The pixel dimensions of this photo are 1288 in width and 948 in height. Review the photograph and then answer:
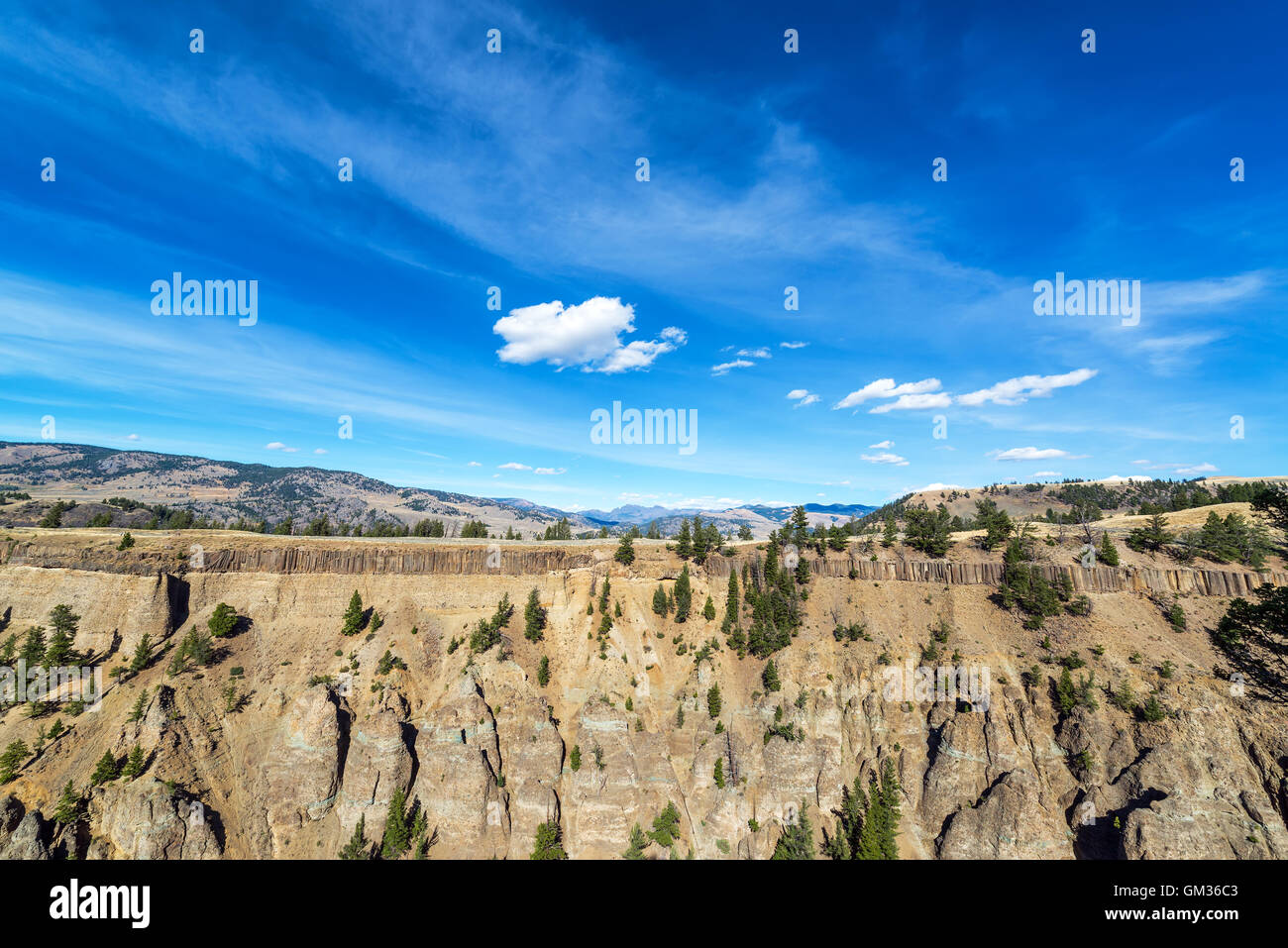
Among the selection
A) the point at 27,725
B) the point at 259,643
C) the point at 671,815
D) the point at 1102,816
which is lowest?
the point at 671,815

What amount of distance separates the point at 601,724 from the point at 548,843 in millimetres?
12255

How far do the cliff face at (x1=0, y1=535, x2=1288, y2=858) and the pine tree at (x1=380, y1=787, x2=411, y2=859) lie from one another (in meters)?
1.87

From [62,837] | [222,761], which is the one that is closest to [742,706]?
[222,761]

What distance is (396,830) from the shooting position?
167 feet

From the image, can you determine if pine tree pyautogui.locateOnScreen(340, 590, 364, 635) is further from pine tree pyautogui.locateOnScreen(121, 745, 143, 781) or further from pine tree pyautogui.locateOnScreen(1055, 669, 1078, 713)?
pine tree pyautogui.locateOnScreen(1055, 669, 1078, 713)

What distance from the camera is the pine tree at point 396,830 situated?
50000 mm

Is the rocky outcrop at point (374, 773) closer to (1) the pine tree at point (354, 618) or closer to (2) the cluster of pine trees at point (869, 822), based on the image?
(1) the pine tree at point (354, 618)

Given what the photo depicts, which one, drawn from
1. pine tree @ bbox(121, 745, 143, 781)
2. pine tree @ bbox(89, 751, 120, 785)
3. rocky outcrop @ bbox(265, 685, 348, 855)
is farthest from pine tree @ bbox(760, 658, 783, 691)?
pine tree @ bbox(89, 751, 120, 785)

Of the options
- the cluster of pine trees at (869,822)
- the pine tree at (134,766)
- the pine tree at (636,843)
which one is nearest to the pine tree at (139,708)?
the pine tree at (134,766)

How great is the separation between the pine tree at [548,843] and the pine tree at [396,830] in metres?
12.4

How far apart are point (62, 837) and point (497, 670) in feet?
122

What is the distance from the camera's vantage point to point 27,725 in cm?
5138

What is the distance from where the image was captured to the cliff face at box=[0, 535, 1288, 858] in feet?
153
